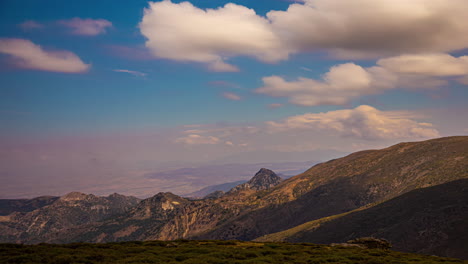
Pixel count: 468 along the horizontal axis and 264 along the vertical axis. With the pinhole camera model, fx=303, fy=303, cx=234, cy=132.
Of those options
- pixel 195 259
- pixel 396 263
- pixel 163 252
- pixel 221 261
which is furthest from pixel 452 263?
pixel 163 252

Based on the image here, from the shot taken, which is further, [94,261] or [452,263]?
[452,263]

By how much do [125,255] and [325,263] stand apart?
30265 mm

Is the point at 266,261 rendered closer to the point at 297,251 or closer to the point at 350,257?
the point at 297,251

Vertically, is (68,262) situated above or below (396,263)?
above

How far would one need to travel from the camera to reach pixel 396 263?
4647 cm

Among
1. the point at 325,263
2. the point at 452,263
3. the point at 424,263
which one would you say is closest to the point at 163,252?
the point at 325,263

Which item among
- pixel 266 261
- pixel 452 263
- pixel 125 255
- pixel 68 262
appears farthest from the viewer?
pixel 452 263

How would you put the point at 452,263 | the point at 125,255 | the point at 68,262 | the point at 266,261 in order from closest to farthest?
the point at 68,262 → the point at 266,261 → the point at 125,255 → the point at 452,263

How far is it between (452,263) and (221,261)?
128ft

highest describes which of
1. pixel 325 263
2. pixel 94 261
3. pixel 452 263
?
pixel 94 261

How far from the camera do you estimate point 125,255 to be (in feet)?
154

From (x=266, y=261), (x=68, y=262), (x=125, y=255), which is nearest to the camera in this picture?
(x=68, y=262)

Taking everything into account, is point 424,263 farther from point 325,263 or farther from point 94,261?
point 94,261

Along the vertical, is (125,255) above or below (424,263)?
above
